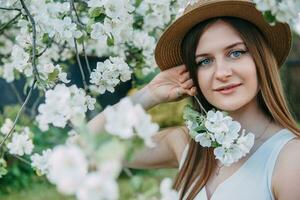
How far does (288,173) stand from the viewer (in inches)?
77.9

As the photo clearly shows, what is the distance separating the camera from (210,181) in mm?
2248

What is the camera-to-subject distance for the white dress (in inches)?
81.0

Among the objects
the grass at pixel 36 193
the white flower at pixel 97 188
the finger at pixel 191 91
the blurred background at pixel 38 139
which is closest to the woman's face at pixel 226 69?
the finger at pixel 191 91

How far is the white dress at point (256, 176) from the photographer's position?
2.06m

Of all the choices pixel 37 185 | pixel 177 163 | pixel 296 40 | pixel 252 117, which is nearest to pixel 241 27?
pixel 252 117

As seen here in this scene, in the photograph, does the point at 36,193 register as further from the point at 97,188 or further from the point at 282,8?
the point at 97,188

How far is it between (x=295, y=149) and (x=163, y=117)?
5.07 meters

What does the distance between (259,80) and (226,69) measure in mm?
148

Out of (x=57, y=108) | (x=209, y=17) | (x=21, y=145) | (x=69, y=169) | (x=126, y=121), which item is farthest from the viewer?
(x=21, y=145)

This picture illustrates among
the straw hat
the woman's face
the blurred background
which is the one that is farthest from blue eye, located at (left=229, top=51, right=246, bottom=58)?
the blurred background

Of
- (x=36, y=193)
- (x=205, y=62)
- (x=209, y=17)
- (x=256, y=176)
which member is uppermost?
(x=209, y=17)

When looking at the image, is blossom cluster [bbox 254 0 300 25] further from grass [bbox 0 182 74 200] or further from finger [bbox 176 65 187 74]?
grass [bbox 0 182 74 200]

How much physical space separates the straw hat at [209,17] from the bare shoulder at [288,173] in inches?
14.0

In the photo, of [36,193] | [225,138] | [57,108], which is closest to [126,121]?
[57,108]
